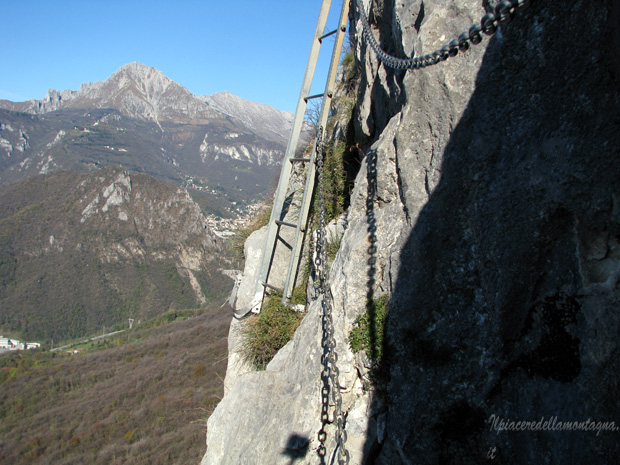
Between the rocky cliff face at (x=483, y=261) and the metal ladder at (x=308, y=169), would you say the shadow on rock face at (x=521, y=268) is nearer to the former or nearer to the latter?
the rocky cliff face at (x=483, y=261)

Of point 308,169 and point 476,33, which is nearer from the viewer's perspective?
point 476,33

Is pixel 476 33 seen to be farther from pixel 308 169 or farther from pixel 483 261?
pixel 308 169

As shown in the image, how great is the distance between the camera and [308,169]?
6.41 m

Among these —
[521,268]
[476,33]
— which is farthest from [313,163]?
[521,268]

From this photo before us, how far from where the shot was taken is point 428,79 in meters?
3.33

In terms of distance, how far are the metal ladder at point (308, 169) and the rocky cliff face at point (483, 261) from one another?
201cm

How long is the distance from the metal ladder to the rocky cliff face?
2012 mm

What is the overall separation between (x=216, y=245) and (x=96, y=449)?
104 m

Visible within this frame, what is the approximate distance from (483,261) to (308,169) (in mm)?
4016

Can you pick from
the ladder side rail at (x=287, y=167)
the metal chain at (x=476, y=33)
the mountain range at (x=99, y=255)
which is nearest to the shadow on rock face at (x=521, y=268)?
the metal chain at (x=476, y=33)

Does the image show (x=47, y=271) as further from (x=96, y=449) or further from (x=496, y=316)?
(x=496, y=316)

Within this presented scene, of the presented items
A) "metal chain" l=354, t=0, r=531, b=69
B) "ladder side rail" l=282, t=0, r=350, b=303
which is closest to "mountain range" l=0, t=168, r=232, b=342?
"ladder side rail" l=282, t=0, r=350, b=303

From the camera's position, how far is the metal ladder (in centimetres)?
607

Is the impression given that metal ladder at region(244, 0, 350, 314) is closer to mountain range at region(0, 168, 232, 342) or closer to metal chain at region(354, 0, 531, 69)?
metal chain at region(354, 0, 531, 69)
